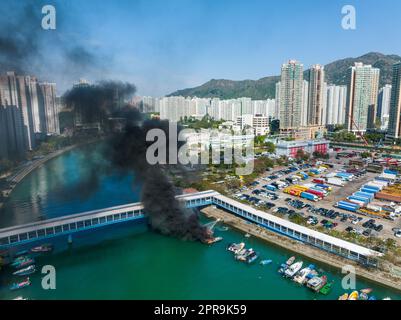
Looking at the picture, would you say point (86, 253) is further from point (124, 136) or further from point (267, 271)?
point (267, 271)

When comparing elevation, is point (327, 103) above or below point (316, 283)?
above

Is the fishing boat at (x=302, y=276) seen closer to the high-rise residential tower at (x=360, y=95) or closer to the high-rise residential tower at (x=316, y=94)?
the high-rise residential tower at (x=316, y=94)

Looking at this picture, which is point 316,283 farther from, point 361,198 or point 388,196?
point 388,196

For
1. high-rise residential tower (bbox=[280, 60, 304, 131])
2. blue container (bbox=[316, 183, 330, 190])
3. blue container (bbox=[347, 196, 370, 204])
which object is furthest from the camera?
high-rise residential tower (bbox=[280, 60, 304, 131])

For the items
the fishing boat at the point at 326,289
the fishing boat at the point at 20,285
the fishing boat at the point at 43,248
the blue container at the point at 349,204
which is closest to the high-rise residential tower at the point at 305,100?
the blue container at the point at 349,204

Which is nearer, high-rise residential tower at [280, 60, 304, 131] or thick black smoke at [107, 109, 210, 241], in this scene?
thick black smoke at [107, 109, 210, 241]

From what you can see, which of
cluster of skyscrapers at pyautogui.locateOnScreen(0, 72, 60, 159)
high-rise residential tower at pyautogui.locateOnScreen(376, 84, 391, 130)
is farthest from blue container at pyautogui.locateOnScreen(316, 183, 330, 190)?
high-rise residential tower at pyautogui.locateOnScreen(376, 84, 391, 130)

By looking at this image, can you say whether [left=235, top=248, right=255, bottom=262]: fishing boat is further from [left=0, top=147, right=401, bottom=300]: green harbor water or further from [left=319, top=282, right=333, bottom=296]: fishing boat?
[left=319, top=282, right=333, bottom=296]: fishing boat

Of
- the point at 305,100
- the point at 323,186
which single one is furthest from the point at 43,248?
the point at 305,100
